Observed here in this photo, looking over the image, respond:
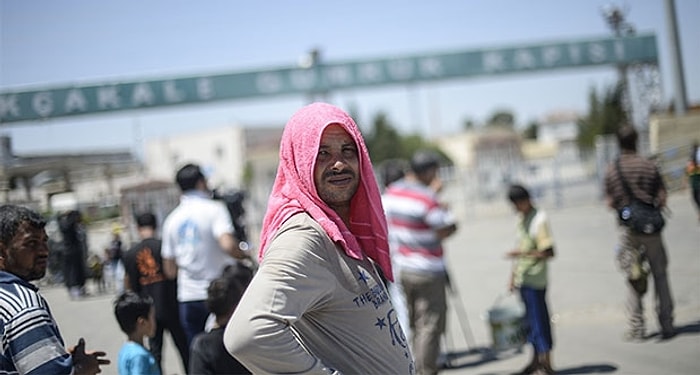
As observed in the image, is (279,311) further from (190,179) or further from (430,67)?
(430,67)

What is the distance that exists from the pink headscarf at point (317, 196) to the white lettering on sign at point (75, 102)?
14.4 metres

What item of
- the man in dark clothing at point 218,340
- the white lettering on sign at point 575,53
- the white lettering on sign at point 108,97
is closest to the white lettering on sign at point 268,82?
the white lettering on sign at point 108,97

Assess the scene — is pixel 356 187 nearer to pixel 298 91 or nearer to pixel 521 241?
pixel 521 241

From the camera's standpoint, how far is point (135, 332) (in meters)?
3.46

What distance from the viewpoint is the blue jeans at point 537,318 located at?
559cm

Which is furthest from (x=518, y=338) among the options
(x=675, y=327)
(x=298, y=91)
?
(x=298, y=91)

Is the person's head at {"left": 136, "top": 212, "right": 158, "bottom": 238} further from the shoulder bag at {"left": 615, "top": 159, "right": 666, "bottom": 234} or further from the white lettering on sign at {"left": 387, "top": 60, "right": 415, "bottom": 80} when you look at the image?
the white lettering on sign at {"left": 387, "top": 60, "right": 415, "bottom": 80}

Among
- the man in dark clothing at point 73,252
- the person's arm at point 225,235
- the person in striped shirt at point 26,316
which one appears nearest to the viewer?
the person in striped shirt at point 26,316

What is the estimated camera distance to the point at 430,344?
18.4ft

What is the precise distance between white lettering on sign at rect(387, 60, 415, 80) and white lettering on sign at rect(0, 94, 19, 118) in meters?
12.8

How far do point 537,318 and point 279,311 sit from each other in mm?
4148

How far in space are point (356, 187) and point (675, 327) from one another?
5243mm

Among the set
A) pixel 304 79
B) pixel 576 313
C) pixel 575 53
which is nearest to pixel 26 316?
pixel 576 313

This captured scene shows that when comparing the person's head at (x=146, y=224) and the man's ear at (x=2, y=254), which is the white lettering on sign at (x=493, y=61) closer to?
the person's head at (x=146, y=224)
